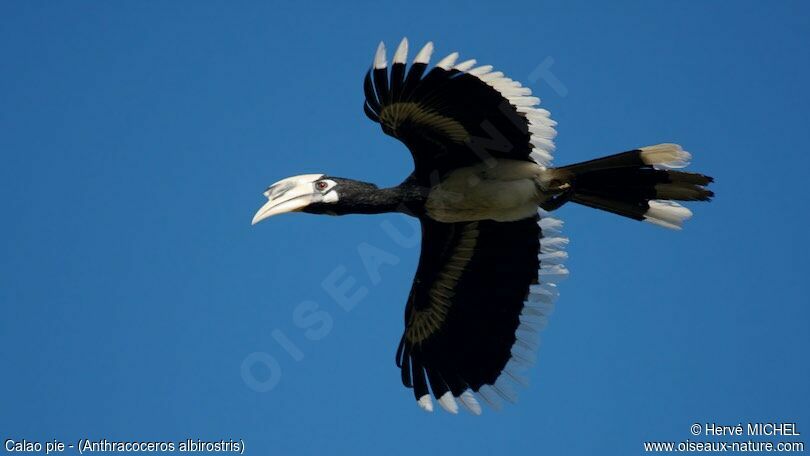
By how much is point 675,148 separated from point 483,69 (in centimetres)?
151

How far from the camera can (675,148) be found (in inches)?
283

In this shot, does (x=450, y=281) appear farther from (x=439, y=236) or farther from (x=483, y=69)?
(x=483, y=69)

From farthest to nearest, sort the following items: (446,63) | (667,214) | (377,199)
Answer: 1. (377,199)
2. (667,214)
3. (446,63)

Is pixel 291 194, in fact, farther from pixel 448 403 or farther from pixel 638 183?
pixel 638 183

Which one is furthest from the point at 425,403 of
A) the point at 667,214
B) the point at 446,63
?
the point at 446,63

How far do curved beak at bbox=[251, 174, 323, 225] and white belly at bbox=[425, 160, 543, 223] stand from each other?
0.86m

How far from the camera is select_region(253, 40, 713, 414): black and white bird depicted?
691 cm

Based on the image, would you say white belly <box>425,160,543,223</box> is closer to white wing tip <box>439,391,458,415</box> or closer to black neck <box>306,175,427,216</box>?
black neck <box>306,175,427,216</box>

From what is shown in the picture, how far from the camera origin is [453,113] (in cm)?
701

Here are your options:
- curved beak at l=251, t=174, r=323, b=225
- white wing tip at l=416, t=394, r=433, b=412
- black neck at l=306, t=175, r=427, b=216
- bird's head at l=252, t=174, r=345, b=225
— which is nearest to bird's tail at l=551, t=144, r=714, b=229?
black neck at l=306, t=175, r=427, b=216

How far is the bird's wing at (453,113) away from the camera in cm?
670

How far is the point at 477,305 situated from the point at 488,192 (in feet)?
3.70

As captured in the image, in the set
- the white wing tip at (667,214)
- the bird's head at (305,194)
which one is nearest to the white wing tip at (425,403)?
the bird's head at (305,194)

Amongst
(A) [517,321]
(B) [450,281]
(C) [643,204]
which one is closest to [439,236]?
(B) [450,281]
